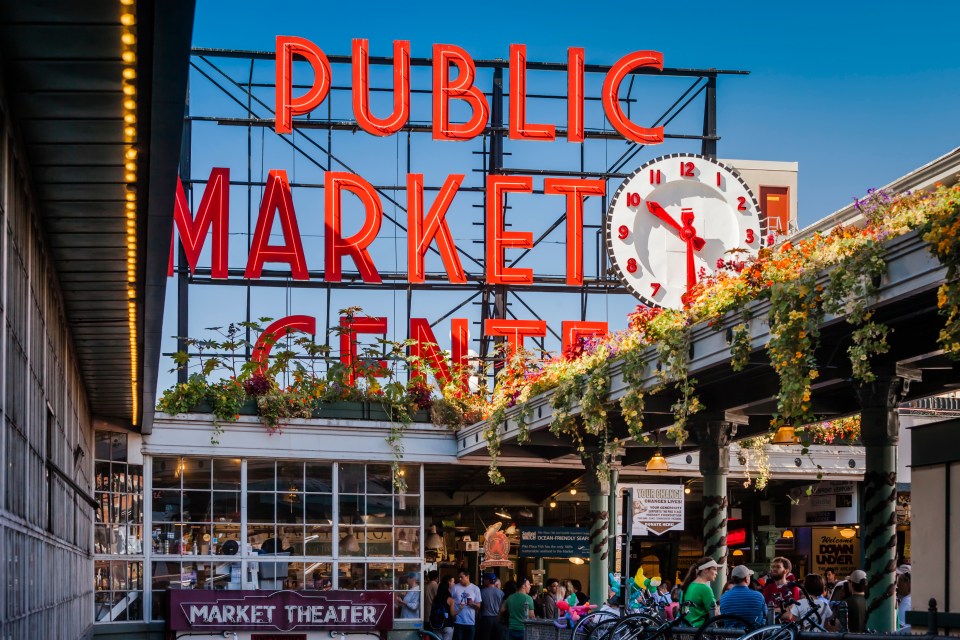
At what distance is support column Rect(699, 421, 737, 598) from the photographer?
2162 centimetres

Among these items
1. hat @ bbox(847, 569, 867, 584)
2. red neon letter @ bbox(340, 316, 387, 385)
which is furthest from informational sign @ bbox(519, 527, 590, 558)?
hat @ bbox(847, 569, 867, 584)

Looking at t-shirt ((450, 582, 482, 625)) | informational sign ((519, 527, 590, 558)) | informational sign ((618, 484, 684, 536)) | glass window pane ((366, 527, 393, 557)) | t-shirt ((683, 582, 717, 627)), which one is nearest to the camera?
t-shirt ((683, 582, 717, 627))

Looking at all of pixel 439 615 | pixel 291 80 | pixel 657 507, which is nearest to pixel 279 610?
pixel 439 615

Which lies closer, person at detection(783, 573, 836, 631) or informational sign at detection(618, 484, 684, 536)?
person at detection(783, 573, 836, 631)

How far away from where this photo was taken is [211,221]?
36.1 meters

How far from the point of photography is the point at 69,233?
494 inches

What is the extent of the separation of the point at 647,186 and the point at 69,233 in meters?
22.3

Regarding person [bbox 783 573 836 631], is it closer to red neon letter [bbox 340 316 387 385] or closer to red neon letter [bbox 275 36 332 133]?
red neon letter [bbox 340 316 387 385]

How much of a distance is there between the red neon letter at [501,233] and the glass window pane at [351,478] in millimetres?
8632

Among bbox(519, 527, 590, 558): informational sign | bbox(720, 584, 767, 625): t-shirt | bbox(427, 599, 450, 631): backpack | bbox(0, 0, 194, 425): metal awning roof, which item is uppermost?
bbox(0, 0, 194, 425): metal awning roof

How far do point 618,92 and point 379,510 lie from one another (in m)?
15.3

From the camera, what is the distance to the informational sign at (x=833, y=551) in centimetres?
3625

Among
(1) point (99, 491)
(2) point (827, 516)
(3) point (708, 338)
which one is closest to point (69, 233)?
(3) point (708, 338)

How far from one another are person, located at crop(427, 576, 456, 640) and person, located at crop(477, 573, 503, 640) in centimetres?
85
